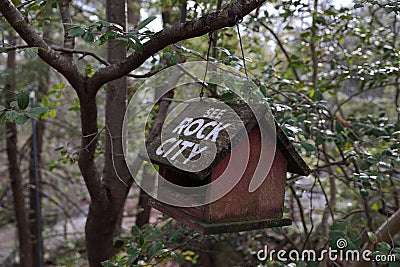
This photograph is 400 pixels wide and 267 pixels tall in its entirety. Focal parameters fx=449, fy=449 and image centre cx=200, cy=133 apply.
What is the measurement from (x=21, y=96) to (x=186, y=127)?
55 centimetres

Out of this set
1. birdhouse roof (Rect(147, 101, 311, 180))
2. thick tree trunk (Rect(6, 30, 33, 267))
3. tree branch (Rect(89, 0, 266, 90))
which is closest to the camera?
tree branch (Rect(89, 0, 266, 90))

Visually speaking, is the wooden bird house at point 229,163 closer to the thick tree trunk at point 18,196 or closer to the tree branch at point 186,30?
the tree branch at point 186,30

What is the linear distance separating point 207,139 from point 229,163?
0.11 m

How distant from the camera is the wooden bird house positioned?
143cm

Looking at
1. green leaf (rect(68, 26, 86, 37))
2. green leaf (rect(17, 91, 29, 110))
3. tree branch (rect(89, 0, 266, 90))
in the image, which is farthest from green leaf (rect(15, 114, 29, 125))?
tree branch (rect(89, 0, 266, 90))

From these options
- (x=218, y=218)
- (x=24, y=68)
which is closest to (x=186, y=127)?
(x=218, y=218)

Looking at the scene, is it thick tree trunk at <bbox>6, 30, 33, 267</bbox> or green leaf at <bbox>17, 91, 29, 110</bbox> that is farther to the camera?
thick tree trunk at <bbox>6, 30, 33, 267</bbox>

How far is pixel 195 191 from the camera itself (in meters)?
1.61

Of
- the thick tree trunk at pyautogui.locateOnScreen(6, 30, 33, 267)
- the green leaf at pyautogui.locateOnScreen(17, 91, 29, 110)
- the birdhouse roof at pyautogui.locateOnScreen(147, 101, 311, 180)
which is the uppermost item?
the green leaf at pyautogui.locateOnScreen(17, 91, 29, 110)

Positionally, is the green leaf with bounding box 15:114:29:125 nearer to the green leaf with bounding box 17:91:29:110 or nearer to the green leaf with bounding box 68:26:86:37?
the green leaf with bounding box 17:91:29:110

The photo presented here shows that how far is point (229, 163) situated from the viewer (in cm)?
147

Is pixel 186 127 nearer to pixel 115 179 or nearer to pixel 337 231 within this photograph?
pixel 337 231

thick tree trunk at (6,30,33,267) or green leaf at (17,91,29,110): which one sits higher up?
green leaf at (17,91,29,110)

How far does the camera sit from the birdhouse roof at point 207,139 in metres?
1.40
